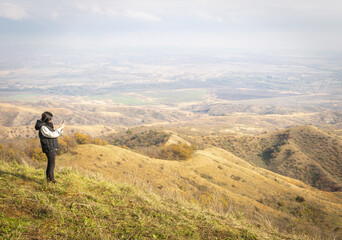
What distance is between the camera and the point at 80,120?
349 feet

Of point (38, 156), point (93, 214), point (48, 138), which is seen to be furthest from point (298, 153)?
point (48, 138)

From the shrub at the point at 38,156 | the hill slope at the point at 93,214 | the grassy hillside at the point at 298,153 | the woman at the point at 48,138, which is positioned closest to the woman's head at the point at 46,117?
the woman at the point at 48,138

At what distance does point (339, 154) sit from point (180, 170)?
120ft

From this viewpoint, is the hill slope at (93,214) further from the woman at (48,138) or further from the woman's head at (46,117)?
the woman's head at (46,117)

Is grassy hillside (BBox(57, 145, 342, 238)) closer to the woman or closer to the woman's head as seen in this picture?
the woman

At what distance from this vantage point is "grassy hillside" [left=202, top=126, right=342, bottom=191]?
34.4m

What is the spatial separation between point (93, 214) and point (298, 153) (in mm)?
43608

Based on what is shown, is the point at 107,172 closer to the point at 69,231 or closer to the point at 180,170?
the point at 180,170

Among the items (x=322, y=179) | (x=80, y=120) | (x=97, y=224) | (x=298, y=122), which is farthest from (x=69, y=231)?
(x=298, y=122)

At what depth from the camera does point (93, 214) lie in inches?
205

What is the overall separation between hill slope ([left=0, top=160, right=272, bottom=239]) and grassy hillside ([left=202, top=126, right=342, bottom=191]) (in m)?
34.2

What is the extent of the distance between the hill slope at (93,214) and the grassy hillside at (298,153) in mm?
34223

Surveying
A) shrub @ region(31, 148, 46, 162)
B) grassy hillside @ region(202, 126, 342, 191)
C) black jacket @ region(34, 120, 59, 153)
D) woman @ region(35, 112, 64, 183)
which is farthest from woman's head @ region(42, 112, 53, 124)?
grassy hillside @ region(202, 126, 342, 191)

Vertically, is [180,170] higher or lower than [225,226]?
lower
